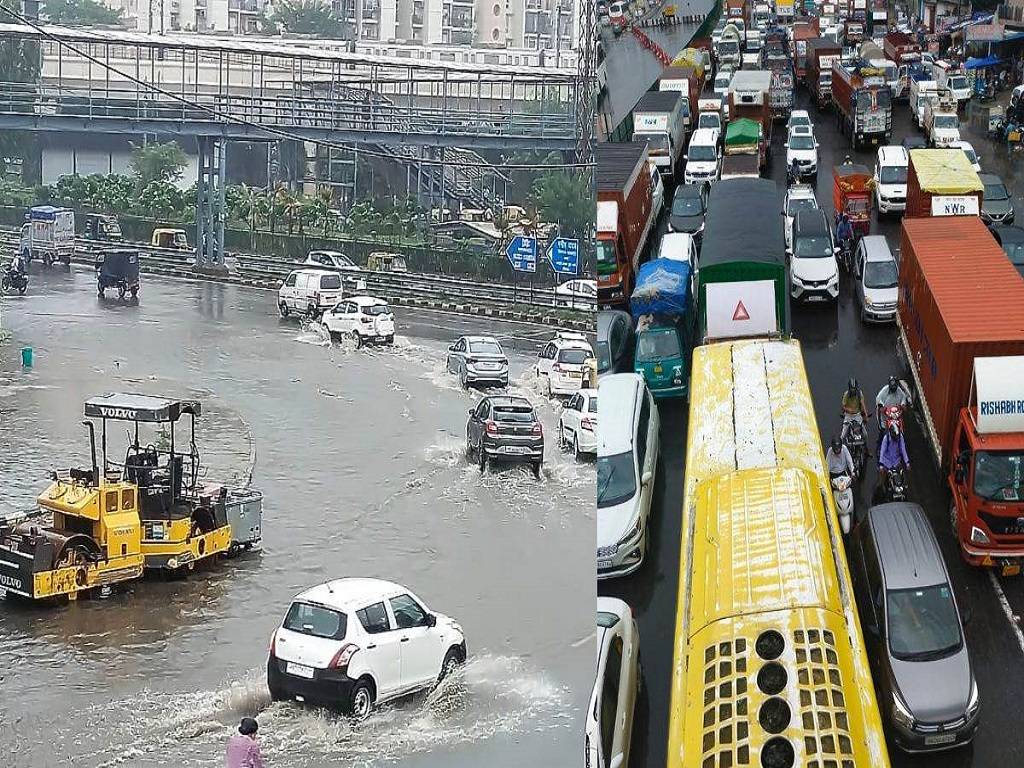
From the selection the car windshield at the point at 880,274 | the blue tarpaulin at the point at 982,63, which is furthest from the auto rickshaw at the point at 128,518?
the blue tarpaulin at the point at 982,63

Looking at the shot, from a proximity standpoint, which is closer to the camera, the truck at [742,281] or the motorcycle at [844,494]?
the motorcycle at [844,494]

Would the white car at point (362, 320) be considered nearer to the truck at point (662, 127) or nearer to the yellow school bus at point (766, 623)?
the yellow school bus at point (766, 623)

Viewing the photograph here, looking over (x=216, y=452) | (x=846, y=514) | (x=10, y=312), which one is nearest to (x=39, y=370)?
(x=10, y=312)

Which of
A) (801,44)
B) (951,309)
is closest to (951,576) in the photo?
(951,309)

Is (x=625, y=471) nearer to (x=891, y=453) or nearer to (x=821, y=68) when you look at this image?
(x=891, y=453)

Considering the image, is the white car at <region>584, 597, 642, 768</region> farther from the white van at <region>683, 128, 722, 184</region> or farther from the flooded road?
the white van at <region>683, 128, 722, 184</region>

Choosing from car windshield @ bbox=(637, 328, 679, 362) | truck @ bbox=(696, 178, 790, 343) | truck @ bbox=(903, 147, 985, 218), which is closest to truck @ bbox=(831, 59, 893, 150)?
truck @ bbox=(903, 147, 985, 218)
